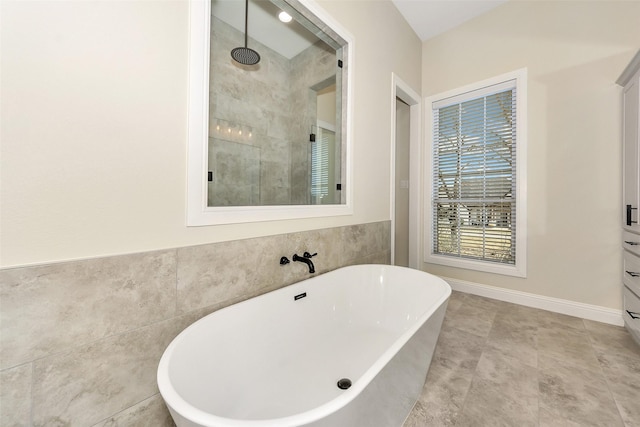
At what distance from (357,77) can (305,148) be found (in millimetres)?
741

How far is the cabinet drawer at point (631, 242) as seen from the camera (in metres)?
1.73

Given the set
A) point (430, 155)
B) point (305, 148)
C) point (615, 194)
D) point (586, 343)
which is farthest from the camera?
point (430, 155)

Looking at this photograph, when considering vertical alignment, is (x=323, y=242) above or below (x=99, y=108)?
below

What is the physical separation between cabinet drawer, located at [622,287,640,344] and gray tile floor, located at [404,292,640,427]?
0.11m

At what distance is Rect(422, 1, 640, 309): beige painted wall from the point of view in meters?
2.05

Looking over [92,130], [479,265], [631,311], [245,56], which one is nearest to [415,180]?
[479,265]

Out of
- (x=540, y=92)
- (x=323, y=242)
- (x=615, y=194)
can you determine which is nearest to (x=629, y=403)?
(x=615, y=194)

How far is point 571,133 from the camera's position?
7.25 ft

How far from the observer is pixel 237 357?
3.77 ft

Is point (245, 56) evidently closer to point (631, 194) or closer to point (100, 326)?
point (100, 326)

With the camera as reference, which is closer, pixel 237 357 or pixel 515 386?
pixel 237 357

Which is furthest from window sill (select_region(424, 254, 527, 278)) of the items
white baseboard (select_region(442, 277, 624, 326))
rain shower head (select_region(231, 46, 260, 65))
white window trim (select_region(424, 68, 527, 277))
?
rain shower head (select_region(231, 46, 260, 65))

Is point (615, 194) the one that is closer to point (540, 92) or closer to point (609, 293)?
point (609, 293)

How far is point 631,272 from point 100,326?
3193mm
